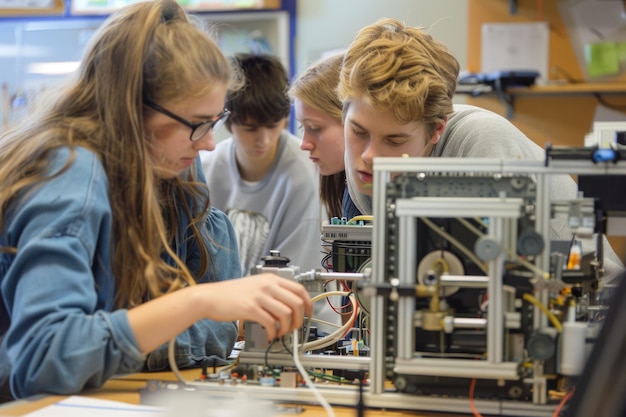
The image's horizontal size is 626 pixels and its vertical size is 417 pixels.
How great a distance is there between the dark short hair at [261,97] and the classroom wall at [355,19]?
118 centimetres

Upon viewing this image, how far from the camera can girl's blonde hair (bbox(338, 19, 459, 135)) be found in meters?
1.77

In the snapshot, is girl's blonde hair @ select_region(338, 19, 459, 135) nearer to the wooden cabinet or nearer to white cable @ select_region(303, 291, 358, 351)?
white cable @ select_region(303, 291, 358, 351)

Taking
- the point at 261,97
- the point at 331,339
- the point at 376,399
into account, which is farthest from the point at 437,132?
the point at 261,97

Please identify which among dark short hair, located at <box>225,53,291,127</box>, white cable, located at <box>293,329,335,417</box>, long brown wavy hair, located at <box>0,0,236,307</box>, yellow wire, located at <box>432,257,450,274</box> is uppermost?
dark short hair, located at <box>225,53,291,127</box>

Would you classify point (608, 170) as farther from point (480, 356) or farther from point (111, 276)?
point (111, 276)

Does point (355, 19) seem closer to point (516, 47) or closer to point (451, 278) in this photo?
point (516, 47)

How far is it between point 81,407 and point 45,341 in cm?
11

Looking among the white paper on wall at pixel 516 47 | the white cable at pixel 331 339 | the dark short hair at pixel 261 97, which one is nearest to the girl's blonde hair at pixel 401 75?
the white cable at pixel 331 339

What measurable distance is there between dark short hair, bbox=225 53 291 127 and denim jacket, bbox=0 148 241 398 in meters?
1.68

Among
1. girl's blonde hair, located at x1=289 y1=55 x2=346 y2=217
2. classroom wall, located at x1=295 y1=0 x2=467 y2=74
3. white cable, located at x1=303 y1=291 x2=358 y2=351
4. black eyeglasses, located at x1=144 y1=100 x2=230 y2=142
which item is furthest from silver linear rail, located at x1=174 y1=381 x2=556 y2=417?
classroom wall, located at x1=295 y1=0 x2=467 y2=74

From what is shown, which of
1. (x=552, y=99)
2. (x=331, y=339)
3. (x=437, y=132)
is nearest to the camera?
(x=331, y=339)

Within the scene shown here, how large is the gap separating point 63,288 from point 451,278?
596mm

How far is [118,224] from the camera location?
1.46 meters

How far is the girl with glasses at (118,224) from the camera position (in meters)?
1.30
